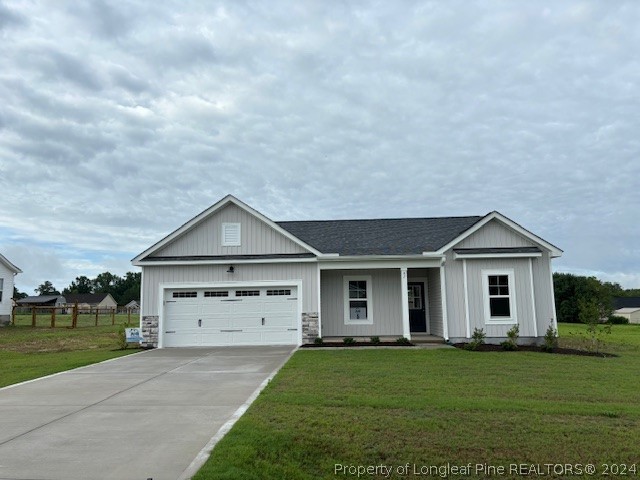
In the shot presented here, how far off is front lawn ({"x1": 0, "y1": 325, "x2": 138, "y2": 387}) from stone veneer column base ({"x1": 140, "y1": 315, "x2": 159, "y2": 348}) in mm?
591

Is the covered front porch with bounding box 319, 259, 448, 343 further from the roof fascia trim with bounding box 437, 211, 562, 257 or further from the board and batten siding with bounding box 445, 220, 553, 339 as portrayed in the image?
the roof fascia trim with bounding box 437, 211, 562, 257

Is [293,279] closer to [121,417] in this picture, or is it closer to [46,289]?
[121,417]

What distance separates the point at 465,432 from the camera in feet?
20.9

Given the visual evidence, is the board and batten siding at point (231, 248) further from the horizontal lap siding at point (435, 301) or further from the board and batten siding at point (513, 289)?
the board and batten siding at point (513, 289)

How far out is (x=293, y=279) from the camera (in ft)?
58.5

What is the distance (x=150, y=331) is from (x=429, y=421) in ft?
44.0

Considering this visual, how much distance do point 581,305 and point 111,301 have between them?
8626cm

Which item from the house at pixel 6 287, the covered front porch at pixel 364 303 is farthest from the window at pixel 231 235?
the house at pixel 6 287

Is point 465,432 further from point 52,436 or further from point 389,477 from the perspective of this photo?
point 52,436

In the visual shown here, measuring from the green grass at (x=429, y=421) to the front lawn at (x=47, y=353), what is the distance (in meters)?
6.30

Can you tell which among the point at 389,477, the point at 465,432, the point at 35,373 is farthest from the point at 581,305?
the point at 35,373

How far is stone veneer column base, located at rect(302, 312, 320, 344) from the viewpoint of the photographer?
57.2 ft

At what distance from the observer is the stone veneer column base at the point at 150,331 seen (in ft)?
58.3

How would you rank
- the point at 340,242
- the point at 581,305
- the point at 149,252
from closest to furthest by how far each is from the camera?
the point at 581,305, the point at 149,252, the point at 340,242
